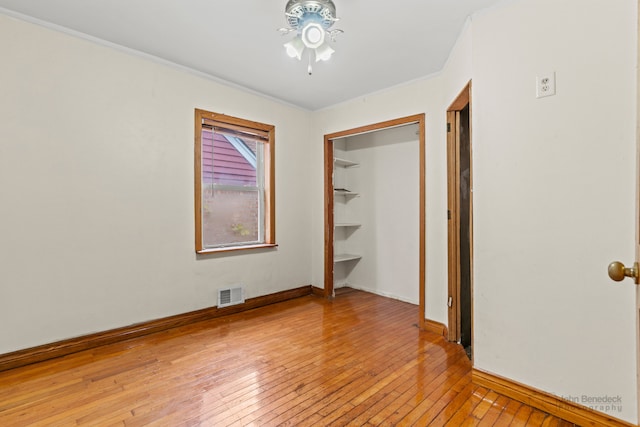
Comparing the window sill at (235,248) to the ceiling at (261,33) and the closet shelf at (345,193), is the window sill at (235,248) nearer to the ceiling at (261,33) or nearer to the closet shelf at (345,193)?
the closet shelf at (345,193)

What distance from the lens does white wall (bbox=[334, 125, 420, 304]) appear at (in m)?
3.97

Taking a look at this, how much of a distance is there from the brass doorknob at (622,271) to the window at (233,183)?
311cm

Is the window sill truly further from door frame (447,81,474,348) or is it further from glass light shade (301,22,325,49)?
glass light shade (301,22,325,49)

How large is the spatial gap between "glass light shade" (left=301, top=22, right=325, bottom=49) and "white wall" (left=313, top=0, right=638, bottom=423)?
1.07 metres

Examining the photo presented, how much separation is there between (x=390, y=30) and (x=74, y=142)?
2.60 metres

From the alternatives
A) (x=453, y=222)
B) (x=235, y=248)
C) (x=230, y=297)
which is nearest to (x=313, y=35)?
(x=453, y=222)

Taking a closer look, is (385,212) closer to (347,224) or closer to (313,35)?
(347,224)

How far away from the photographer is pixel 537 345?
185cm

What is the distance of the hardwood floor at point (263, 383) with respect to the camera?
5.74 feet

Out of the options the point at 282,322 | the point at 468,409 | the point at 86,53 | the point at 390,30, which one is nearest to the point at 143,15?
the point at 86,53

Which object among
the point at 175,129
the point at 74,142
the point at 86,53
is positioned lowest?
the point at 74,142

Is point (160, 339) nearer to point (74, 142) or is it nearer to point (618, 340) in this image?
point (74, 142)

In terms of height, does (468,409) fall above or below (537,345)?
below

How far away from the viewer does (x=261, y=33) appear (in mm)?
2432
